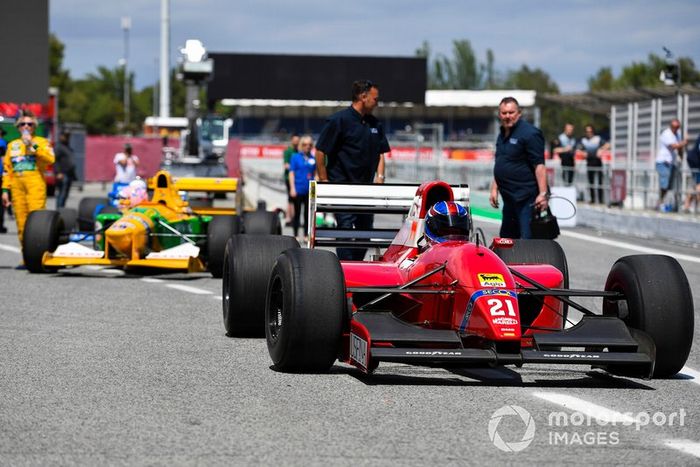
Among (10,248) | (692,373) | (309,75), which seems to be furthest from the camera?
(309,75)

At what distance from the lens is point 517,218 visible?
12.4 meters

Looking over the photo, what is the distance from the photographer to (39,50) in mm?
34844

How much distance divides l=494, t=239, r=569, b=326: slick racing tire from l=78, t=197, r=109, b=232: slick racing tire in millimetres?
9482

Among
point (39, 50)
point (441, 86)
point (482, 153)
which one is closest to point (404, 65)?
point (482, 153)

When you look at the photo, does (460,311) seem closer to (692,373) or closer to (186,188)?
(692,373)

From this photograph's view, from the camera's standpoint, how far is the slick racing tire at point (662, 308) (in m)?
7.78

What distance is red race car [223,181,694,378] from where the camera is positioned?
24.3 feet

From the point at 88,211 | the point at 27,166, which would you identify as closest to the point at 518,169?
the point at 27,166

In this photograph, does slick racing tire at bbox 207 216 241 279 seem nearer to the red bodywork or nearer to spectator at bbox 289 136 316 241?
the red bodywork

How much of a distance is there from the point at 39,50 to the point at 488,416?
3000 cm

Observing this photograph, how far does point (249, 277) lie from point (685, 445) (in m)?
Result: 3.81

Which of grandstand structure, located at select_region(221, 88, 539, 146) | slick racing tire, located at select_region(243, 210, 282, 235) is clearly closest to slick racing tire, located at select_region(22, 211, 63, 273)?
slick racing tire, located at select_region(243, 210, 282, 235)

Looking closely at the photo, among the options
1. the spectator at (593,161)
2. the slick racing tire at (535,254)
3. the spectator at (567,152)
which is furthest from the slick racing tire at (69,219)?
the spectator at (567,152)

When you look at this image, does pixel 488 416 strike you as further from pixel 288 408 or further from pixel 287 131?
pixel 287 131
